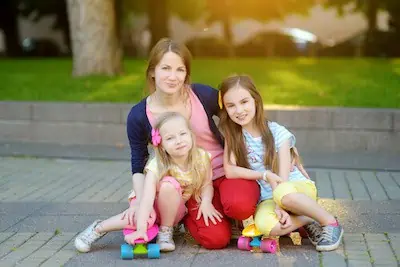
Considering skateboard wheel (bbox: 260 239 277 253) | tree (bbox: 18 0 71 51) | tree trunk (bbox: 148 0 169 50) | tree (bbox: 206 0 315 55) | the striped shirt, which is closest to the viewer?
skateboard wheel (bbox: 260 239 277 253)

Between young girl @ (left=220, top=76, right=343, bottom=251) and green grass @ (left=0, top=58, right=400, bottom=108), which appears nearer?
young girl @ (left=220, top=76, right=343, bottom=251)

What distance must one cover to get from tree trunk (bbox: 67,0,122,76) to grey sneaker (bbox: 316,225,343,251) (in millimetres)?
7976

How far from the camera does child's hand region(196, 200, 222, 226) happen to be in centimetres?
526

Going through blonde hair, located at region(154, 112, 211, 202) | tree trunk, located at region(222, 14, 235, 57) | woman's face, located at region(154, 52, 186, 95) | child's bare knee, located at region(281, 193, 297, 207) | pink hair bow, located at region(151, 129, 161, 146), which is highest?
woman's face, located at region(154, 52, 186, 95)

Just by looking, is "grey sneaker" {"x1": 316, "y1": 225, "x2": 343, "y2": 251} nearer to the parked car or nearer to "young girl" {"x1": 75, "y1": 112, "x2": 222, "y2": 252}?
"young girl" {"x1": 75, "y1": 112, "x2": 222, "y2": 252}

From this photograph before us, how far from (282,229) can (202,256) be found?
542 mm

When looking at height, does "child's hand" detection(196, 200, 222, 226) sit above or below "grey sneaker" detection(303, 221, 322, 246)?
above

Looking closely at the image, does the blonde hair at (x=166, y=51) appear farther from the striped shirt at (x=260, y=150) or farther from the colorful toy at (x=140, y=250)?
the colorful toy at (x=140, y=250)

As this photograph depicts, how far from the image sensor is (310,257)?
197 inches

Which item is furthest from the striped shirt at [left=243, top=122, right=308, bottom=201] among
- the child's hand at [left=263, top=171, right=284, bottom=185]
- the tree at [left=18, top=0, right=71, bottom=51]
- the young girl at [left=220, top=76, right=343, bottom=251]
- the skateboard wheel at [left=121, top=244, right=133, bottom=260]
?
the tree at [left=18, top=0, right=71, bottom=51]

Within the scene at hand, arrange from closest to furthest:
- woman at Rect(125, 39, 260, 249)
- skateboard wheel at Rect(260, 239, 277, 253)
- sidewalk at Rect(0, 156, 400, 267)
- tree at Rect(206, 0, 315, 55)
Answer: sidewalk at Rect(0, 156, 400, 267) → skateboard wheel at Rect(260, 239, 277, 253) → woman at Rect(125, 39, 260, 249) → tree at Rect(206, 0, 315, 55)

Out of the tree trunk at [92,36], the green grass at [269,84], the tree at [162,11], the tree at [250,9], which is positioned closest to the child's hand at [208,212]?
the green grass at [269,84]

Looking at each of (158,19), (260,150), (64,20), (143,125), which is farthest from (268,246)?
(64,20)

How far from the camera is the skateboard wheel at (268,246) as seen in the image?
512 cm
